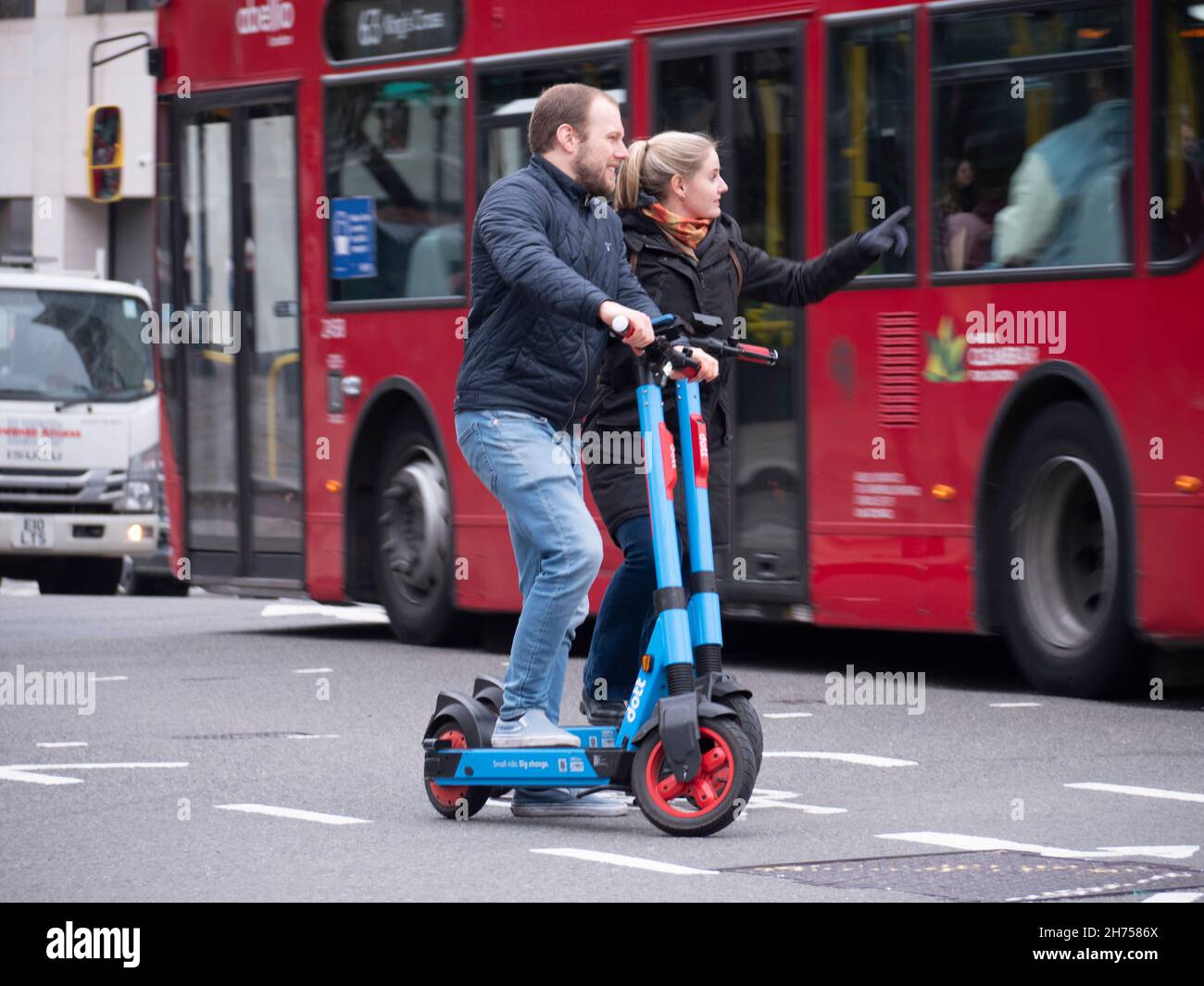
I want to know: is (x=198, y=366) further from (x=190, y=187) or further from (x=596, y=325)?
(x=596, y=325)

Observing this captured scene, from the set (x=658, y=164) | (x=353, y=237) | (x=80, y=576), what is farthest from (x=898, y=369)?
(x=80, y=576)

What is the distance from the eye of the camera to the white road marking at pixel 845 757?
8688mm

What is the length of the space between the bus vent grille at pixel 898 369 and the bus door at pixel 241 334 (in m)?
4.36

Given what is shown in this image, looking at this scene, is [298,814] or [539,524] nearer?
[539,524]

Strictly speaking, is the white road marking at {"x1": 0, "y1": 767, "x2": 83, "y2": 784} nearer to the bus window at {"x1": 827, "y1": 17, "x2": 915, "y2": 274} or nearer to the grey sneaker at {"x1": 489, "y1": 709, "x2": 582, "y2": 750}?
the grey sneaker at {"x1": 489, "y1": 709, "x2": 582, "y2": 750}

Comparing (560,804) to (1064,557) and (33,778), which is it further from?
(1064,557)

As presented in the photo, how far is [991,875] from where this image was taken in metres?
6.25

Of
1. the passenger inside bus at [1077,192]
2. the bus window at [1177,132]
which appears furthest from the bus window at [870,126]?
the bus window at [1177,132]

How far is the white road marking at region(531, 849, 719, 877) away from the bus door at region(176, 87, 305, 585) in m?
8.12

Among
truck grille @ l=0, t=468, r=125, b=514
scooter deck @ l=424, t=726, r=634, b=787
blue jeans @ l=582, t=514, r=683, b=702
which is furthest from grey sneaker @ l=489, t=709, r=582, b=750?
truck grille @ l=0, t=468, r=125, b=514

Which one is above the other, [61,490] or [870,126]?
[870,126]

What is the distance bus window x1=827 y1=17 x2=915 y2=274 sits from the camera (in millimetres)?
11125

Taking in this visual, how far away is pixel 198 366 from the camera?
50.7 ft

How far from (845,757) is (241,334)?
704 cm
